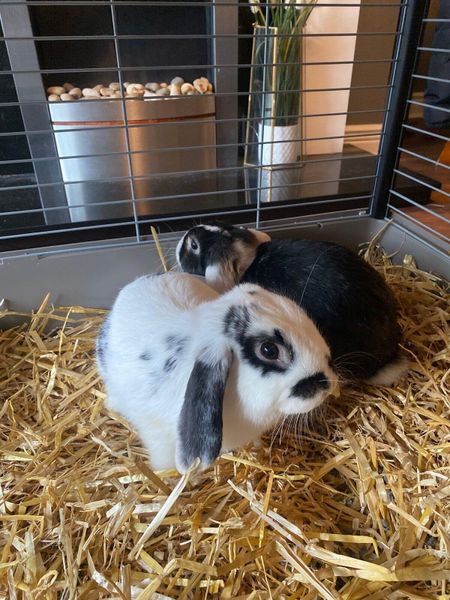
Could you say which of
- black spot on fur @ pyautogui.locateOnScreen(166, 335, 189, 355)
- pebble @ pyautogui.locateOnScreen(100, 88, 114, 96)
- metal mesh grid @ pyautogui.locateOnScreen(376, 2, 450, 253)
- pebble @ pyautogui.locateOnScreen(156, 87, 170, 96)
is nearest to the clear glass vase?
pebble @ pyautogui.locateOnScreen(156, 87, 170, 96)

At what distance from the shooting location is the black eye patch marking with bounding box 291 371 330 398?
3.12 ft

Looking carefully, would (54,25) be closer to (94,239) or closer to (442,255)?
(94,239)

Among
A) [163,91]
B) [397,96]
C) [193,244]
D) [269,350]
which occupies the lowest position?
[193,244]

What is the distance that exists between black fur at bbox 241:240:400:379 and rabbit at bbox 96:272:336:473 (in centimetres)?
25

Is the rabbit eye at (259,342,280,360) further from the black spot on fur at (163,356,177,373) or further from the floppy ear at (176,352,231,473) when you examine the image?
the black spot on fur at (163,356,177,373)

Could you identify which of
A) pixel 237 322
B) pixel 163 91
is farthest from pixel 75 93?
pixel 237 322

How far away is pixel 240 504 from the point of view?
1.07 meters

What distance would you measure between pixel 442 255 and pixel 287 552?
1200 millimetres

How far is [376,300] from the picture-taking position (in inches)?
51.4

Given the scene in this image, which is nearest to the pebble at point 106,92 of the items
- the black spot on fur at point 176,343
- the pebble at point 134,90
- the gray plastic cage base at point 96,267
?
the pebble at point 134,90

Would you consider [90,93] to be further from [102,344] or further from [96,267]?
[102,344]

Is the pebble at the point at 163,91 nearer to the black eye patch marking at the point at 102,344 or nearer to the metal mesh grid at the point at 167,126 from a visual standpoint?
the metal mesh grid at the point at 167,126

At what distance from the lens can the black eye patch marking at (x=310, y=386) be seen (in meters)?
0.95

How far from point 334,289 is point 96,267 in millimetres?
865
